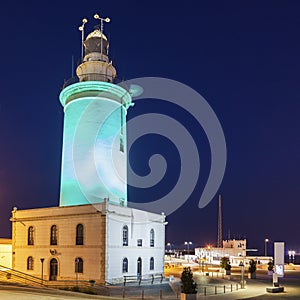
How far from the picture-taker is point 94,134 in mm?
36594

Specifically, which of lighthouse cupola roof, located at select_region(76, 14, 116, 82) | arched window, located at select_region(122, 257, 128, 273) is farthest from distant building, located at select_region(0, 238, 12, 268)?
lighthouse cupola roof, located at select_region(76, 14, 116, 82)

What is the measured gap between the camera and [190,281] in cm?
2219

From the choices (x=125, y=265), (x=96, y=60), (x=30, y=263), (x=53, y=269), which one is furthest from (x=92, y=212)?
(x=96, y=60)

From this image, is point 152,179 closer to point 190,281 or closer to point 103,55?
point 103,55

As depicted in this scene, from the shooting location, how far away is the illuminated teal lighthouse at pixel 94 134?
35781 millimetres

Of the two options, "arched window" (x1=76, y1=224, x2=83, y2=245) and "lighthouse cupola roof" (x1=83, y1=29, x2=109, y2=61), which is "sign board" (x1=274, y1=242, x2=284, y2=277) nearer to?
"arched window" (x1=76, y1=224, x2=83, y2=245)

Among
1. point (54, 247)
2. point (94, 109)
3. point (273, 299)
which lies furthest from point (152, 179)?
point (273, 299)

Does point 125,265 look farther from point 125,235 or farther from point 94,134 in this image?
point 94,134

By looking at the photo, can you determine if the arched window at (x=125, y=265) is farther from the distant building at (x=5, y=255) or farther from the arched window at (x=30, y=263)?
the distant building at (x=5, y=255)

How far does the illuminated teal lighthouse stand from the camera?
35.8 m

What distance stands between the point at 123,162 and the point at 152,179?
697cm

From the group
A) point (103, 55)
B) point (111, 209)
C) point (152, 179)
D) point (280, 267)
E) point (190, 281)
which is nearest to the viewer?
point (190, 281)

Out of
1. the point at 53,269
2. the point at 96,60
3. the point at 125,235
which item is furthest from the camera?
the point at 96,60

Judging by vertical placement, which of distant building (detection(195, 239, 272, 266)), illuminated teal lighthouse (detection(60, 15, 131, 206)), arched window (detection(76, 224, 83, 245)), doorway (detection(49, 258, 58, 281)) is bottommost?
distant building (detection(195, 239, 272, 266))
